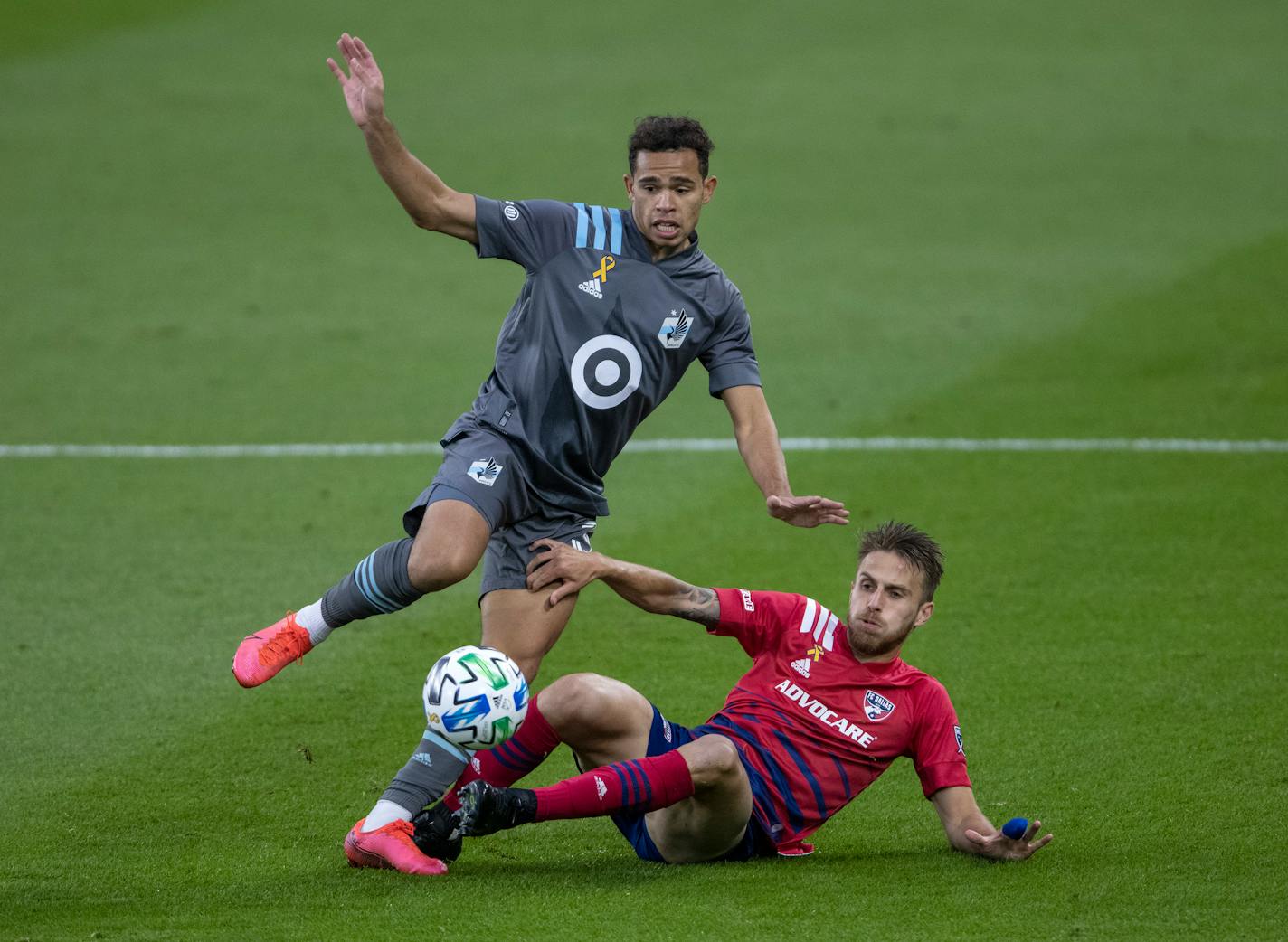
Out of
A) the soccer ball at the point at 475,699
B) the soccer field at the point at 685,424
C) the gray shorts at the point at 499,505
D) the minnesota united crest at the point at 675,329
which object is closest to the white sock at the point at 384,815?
the soccer field at the point at 685,424

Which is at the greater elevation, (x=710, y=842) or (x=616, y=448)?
(x=616, y=448)

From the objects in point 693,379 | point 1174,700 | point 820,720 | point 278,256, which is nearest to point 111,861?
point 820,720

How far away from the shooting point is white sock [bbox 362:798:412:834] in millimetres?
5332

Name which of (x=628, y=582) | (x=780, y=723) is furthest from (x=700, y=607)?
(x=780, y=723)

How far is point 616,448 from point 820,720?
1.28 meters

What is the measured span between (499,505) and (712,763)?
1.19 m

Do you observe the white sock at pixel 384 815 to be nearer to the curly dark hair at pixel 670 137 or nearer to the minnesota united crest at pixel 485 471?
the minnesota united crest at pixel 485 471

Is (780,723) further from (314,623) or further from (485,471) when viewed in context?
(314,623)

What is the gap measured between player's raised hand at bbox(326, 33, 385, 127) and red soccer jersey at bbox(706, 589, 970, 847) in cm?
193

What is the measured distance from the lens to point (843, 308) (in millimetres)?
14234

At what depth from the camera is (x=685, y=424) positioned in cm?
1166

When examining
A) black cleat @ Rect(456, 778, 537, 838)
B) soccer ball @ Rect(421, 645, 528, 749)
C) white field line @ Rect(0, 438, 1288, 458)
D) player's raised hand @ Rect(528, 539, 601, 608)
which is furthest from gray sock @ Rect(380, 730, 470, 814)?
white field line @ Rect(0, 438, 1288, 458)

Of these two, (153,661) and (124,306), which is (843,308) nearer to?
(124,306)

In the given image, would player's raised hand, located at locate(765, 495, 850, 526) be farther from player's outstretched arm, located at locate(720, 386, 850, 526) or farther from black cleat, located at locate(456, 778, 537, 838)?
black cleat, located at locate(456, 778, 537, 838)
